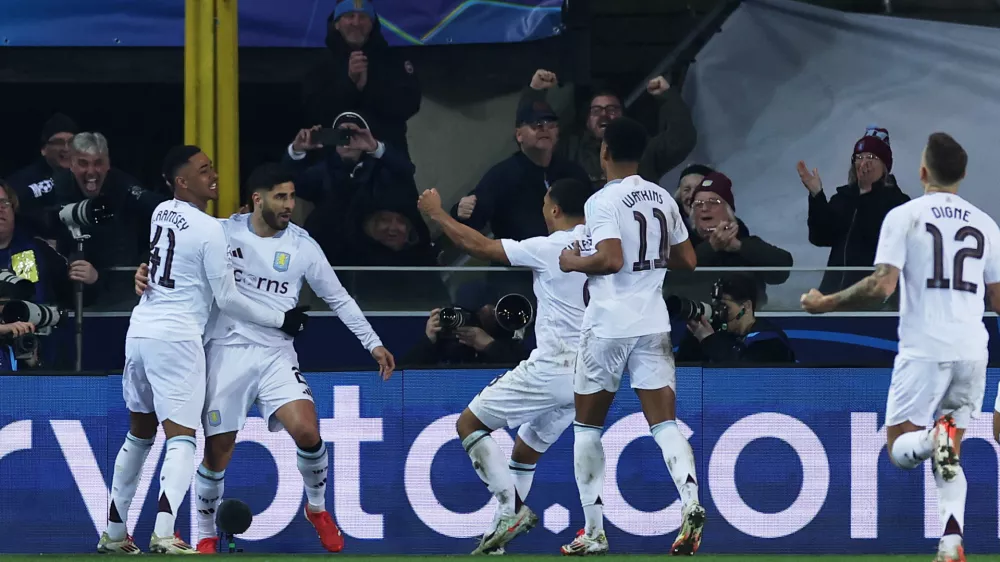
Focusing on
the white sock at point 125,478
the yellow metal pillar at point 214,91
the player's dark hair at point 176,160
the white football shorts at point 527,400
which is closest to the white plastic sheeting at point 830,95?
the white football shorts at point 527,400

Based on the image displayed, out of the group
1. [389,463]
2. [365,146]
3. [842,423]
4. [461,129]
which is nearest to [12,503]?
[389,463]

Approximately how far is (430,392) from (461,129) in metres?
2.37

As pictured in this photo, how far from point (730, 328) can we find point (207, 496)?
278 centimetres

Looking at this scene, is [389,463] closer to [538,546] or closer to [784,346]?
[538,546]

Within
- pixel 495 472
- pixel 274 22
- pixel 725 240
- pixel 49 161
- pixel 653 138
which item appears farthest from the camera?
pixel 274 22

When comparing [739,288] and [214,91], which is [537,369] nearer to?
[739,288]

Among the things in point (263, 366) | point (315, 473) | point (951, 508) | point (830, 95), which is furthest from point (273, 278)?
point (830, 95)

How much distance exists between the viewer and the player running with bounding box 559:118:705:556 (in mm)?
6840

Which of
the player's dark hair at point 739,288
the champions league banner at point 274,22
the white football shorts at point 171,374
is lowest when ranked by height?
the white football shorts at point 171,374

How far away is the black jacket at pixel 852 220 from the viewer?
29.2 ft

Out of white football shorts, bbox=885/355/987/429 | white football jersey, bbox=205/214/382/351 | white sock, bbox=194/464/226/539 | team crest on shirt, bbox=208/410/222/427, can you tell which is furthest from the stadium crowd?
white football shorts, bbox=885/355/987/429

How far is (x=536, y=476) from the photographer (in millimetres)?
8500

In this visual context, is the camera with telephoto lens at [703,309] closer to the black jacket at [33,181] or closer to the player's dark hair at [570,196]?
the player's dark hair at [570,196]

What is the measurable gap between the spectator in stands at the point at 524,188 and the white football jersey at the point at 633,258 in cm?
210
